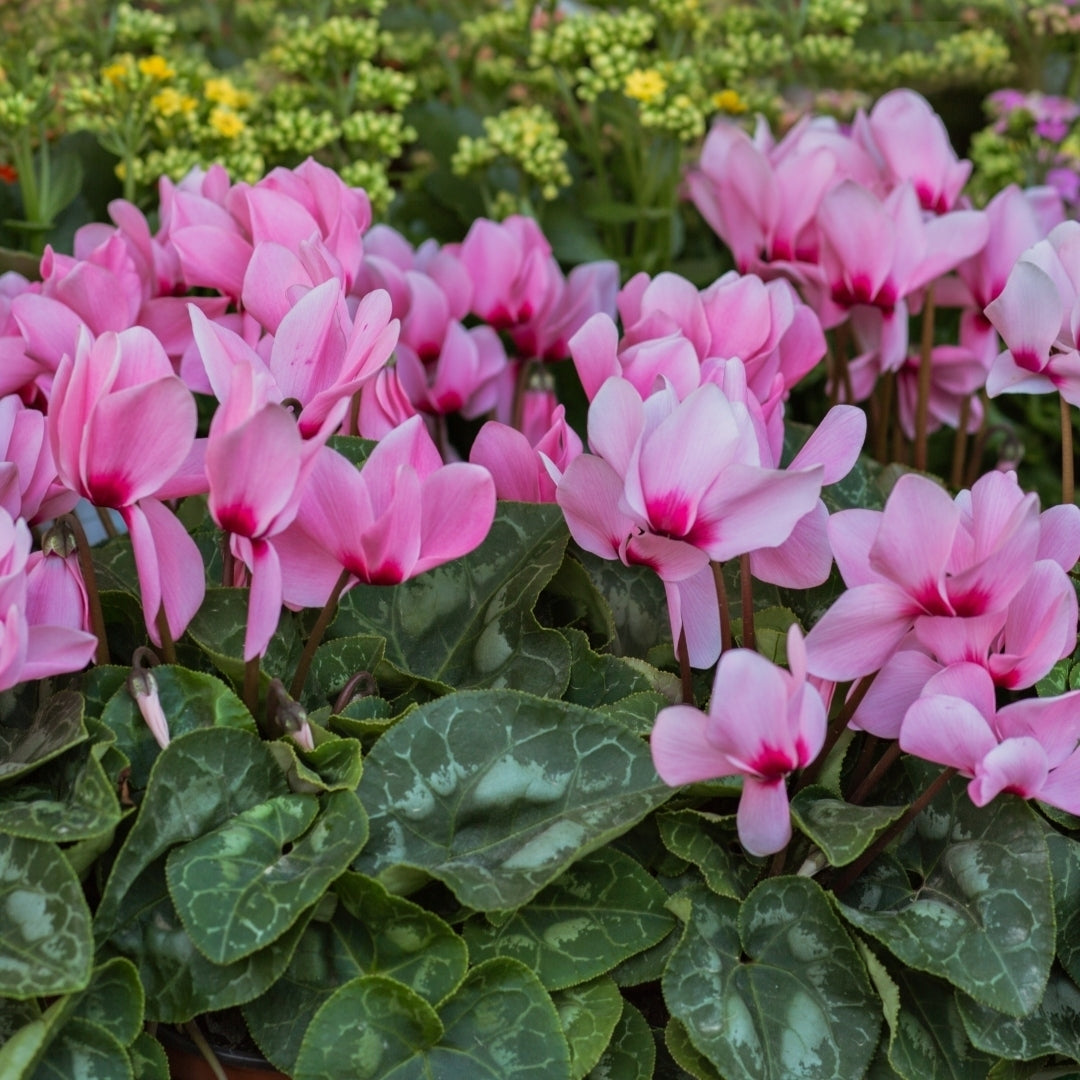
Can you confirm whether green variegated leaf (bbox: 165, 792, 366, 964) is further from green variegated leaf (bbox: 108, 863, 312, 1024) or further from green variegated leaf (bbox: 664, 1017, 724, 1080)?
green variegated leaf (bbox: 664, 1017, 724, 1080)

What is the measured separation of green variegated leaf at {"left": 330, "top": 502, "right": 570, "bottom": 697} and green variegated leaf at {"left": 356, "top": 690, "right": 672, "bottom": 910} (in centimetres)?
8

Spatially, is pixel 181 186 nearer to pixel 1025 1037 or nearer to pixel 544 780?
pixel 544 780

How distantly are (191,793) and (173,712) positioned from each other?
54 millimetres

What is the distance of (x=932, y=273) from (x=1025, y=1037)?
2.00 feet

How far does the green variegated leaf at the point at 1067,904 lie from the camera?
0.77 m

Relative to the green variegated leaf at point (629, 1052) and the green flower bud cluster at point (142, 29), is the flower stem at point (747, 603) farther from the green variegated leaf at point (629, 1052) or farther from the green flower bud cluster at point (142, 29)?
the green flower bud cluster at point (142, 29)

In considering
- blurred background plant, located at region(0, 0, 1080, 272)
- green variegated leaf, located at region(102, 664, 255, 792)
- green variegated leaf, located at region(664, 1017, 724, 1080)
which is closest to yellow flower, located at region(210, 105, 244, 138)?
blurred background plant, located at region(0, 0, 1080, 272)

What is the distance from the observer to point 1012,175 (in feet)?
5.95

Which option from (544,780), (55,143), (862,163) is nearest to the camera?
(544,780)

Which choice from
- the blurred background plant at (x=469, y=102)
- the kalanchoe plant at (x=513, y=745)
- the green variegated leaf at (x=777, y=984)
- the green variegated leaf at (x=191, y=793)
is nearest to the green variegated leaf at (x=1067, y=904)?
the kalanchoe plant at (x=513, y=745)

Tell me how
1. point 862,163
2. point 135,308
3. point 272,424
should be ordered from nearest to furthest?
point 272,424
point 135,308
point 862,163

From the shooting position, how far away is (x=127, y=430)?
690 mm

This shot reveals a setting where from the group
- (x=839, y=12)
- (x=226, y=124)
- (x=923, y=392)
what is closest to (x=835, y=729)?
(x=923, y=392)

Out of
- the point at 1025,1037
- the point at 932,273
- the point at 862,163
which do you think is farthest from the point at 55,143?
the point at 1025,1037
